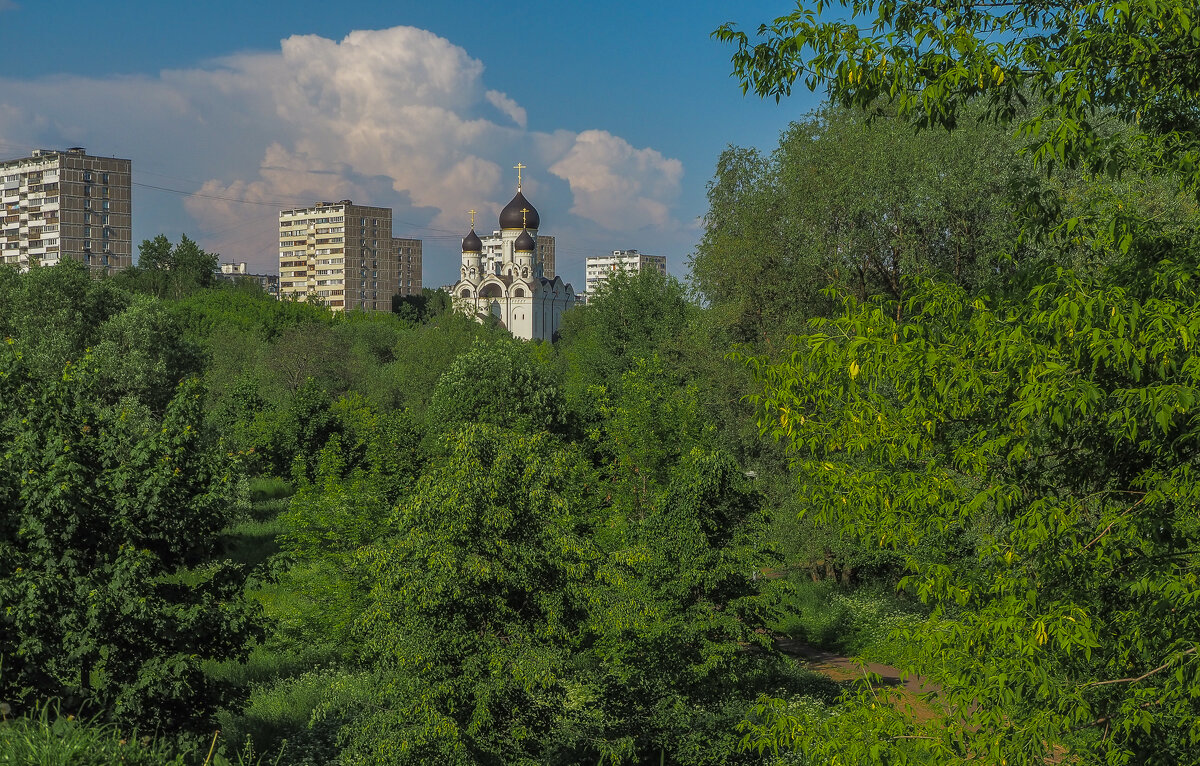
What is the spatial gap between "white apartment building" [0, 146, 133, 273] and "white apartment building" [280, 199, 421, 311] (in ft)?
150

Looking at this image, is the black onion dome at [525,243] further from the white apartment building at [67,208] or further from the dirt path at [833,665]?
the dirt path at [833,665]

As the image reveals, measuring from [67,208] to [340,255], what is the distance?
52.7 metres

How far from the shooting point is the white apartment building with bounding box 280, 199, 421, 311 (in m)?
150

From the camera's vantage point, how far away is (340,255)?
15050 cm

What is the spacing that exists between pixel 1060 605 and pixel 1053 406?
1369mm

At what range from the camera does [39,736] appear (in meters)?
5.34

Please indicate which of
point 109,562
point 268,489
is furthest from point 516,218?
point 109,562

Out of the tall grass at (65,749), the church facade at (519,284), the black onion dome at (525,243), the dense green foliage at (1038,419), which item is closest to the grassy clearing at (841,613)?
the dense green foliage at (1038,419)

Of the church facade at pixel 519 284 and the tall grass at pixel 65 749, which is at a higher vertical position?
the church facade at pixel 519 284

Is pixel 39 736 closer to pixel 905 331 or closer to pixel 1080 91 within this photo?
pixel 905 331

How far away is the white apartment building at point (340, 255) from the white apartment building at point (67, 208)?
150 feet

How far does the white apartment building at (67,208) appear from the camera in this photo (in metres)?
99.9

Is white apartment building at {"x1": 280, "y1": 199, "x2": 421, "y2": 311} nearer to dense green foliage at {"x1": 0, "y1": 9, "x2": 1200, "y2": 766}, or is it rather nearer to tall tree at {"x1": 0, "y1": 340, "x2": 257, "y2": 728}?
dense green foliage at {"x1": 0, "y1": 9, "x2": 1200, "y2": 766}

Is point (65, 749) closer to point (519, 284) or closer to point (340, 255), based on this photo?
point (519, 284)
